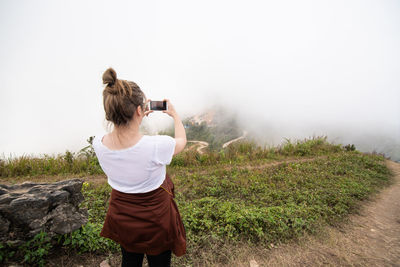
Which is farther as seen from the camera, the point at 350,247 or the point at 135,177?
the point at 350,247

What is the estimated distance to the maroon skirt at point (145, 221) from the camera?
60.1 inches

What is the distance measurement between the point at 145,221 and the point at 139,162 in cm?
55

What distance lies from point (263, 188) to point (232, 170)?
1.53 m

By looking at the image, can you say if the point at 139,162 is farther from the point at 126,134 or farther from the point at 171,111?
the point at 171,111

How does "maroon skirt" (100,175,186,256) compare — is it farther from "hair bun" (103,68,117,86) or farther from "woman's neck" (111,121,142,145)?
"hair bun" (103,68,117,86)

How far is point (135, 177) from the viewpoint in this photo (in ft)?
4.71

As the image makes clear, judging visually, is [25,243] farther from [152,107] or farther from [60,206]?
[152,107]

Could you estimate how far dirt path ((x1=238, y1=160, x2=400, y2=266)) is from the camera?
9.88 ft

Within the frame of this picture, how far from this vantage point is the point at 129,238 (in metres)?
1.60

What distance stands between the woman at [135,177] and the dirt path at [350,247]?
6.42 ft

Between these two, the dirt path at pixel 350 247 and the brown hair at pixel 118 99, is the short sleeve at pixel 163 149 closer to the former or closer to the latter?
the brown hair at pixel 118 99

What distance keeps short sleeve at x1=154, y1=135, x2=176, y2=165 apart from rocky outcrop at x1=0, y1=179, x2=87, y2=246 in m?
Result: 2.16

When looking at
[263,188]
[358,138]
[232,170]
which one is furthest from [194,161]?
[358,138]

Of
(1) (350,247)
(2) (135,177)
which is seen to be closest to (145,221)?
(2) (135,177)
